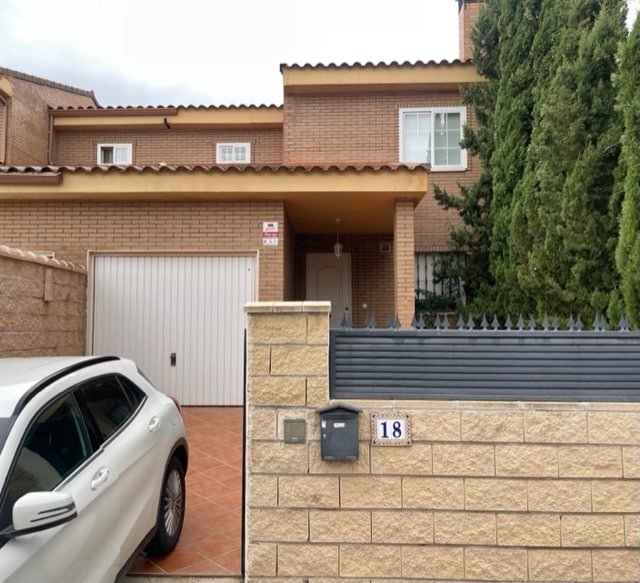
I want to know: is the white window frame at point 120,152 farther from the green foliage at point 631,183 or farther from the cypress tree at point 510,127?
the green foliage at point 631,183

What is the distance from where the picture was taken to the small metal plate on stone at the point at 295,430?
10.0ft

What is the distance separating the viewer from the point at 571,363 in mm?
3061

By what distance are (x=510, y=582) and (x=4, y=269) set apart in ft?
20.6

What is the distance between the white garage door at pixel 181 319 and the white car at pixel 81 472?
4.06 metres

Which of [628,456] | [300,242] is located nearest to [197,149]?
[300,242]

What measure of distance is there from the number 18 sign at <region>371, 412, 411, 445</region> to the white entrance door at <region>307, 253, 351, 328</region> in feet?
25.8

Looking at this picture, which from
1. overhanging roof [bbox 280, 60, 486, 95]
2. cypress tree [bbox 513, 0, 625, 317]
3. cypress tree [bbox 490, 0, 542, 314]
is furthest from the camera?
overhanging roof [bbox 280, 60, 486, 95]

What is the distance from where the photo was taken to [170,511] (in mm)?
3498

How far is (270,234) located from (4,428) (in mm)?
5771

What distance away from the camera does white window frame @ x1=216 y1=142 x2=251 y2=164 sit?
12.7 m

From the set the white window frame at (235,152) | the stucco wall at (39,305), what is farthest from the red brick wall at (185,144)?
the stucco wall at (39,305)

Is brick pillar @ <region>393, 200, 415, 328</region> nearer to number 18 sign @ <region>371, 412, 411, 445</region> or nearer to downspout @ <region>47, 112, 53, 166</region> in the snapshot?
number 18 sign @ <region>371, 412, 411, 445</region>

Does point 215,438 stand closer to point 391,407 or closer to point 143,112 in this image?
point 391,407

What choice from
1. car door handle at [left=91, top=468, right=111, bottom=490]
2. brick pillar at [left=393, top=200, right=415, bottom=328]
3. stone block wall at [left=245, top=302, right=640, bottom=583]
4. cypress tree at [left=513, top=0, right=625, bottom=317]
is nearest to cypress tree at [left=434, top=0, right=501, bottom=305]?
brick pillar at [left=393, top=200, right=415, bottom=328]
